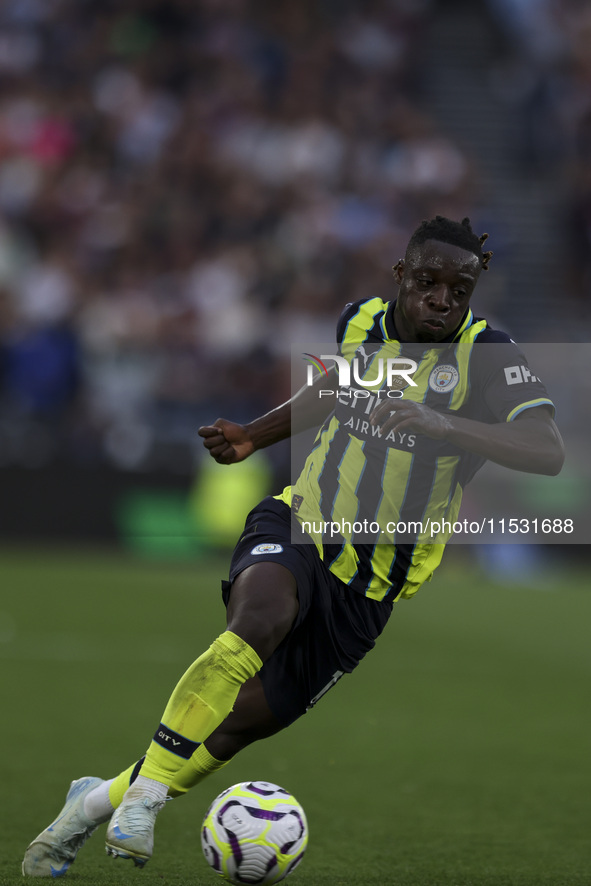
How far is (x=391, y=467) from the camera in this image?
417 cm

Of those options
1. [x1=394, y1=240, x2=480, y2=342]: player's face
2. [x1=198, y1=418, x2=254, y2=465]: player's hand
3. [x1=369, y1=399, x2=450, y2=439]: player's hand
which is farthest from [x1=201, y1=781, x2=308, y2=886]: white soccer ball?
[x1=394, y1=240, x2=480, y2=342]: player's face

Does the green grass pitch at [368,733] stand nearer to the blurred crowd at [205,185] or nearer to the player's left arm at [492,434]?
the player's left arm at [492,434]

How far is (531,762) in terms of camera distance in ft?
20.5

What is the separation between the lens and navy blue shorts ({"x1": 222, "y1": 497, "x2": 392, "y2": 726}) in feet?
13.4

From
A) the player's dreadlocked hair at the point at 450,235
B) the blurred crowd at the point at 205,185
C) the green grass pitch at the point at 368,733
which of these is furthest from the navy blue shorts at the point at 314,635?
the blurred crowd at the point at 205,185

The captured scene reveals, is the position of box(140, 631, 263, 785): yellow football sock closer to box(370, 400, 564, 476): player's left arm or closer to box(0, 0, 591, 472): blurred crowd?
box(370, 400, 564, 476): player's left arm

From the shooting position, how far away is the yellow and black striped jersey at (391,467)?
408cm

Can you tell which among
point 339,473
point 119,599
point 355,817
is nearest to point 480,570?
point 119,599

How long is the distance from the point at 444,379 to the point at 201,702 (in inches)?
49.1

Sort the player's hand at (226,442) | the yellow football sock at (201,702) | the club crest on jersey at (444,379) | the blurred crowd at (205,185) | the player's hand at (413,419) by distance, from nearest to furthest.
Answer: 1. the player's hand at (413,419)
2. the yellow football sock at (201,702)
3. the club crest on jersey at (444,379)
4. the player's hand at (226,442)
5. the blurred crowd at (205,185)

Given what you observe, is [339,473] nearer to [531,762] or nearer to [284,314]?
[531,762]

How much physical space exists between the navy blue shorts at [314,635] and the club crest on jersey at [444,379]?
0.63m

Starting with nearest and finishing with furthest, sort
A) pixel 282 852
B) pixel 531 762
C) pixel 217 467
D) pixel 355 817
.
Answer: pixel 282 852, pixel 355 817, pixel 531 762, pixel 217 467

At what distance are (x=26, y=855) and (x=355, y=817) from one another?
1.54 metres
